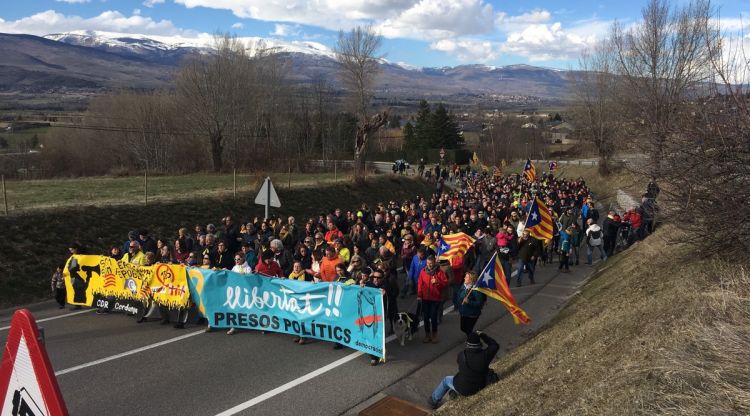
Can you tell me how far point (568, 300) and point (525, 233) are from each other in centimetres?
239

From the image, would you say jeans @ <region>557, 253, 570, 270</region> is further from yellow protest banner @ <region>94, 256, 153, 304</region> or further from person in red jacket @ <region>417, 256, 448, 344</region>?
yellow protest banner @ <region>94, 256, 153, 304</region>

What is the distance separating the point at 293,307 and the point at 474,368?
4.04 meters

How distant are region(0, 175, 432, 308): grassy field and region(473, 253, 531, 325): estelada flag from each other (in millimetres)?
11407

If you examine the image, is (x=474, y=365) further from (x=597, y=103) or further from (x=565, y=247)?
(x=597, y=103)

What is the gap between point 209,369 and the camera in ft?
27.8

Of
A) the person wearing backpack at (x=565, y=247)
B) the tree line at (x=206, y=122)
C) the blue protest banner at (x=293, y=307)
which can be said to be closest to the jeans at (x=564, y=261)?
the person wearing backpack at (x=565, y=247)

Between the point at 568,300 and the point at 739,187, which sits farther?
the point at 568,300

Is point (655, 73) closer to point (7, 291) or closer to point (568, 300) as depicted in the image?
point (568, 300)

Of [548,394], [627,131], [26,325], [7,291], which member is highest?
[627,131]

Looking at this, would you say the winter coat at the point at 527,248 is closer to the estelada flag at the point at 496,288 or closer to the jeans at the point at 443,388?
the estelada flag at the point at 496,288

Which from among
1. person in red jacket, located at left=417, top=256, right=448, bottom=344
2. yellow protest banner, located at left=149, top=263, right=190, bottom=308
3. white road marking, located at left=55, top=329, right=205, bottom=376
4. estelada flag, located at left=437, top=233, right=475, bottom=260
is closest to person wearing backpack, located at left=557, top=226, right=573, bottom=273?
estelada flag, located at left=437, top=233, right=475, bottom=260

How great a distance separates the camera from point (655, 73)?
31.9 metres

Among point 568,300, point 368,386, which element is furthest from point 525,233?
point 368,386

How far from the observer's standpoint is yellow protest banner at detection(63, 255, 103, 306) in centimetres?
1159
